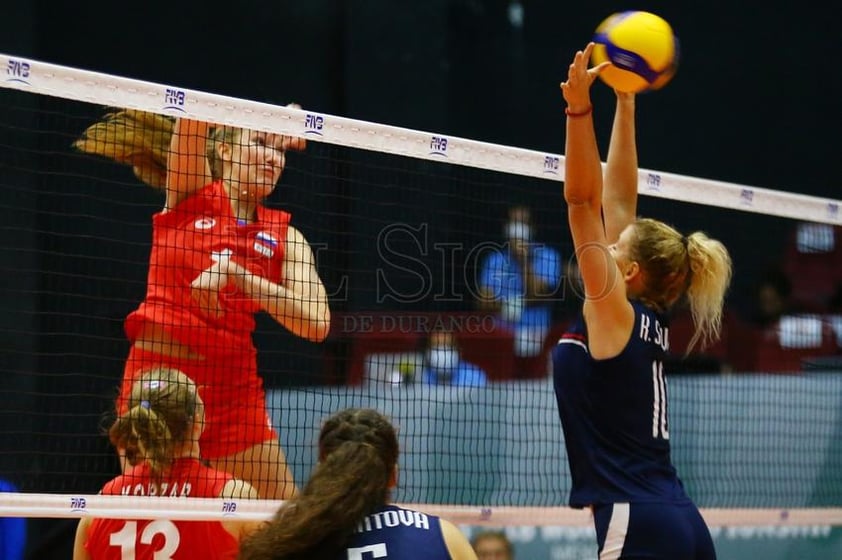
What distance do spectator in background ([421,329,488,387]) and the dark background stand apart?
67 centimetres

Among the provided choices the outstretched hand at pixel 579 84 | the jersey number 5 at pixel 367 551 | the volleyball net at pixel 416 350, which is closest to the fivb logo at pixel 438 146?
the volleyball net at pixel 416 350

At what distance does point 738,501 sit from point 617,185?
371cm

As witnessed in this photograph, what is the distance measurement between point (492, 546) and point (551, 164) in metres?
2.57

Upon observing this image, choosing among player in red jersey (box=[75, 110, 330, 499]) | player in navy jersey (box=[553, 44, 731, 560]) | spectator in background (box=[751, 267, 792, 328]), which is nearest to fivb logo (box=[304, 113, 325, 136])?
player in red jersey (box=[75, 110, 330, 499])

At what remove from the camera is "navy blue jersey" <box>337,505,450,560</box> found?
11.3 feet

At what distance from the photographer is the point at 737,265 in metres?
11.2

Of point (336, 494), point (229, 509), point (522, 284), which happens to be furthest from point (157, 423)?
point (522, 284)

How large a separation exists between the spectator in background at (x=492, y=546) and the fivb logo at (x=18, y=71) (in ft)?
13.0

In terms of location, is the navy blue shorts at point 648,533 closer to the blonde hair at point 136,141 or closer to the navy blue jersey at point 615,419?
the navy blue jersey at point 615,419

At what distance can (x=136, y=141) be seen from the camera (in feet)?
17.7

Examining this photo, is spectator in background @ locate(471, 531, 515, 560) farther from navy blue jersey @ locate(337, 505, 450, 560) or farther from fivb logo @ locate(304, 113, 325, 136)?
navy blue jersey @ locate(337, 505, 450, 560)

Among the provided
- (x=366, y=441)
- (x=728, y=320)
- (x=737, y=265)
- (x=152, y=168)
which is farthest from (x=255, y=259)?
(x=737, y=265)

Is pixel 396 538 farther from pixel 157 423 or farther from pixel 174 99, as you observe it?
pixel 174 99

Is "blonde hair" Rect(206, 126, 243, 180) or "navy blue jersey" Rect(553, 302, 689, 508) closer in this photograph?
"navy blue jersey" Rect(553, 302, 689, 508)
